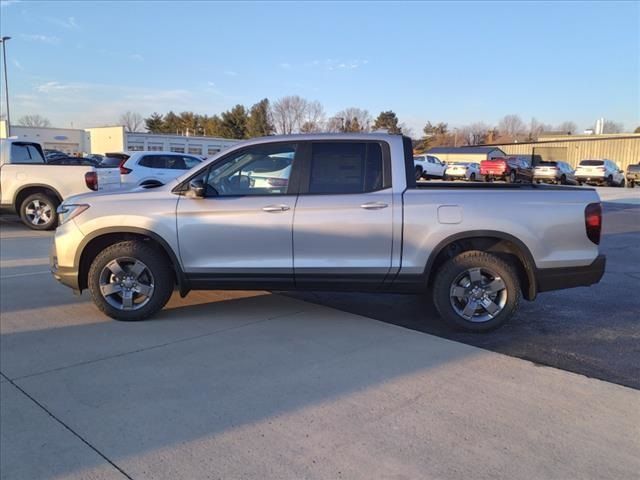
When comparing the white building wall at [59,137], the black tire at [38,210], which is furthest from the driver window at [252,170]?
the white building wall at [59,137]

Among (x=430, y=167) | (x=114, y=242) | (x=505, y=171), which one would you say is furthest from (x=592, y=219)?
(x=430, y=167)

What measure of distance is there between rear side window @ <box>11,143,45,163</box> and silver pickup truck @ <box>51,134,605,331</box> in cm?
742

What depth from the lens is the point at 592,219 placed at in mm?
4633

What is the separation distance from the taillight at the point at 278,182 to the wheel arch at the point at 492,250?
1.55 m

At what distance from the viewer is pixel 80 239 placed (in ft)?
16.5

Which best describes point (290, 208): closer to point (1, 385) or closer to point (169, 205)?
point (169, 205)

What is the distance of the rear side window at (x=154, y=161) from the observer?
14102mm

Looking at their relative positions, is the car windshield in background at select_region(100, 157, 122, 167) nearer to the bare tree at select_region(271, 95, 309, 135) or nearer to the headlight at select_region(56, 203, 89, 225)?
the headlight at select_region(56, 203, 89, 225)

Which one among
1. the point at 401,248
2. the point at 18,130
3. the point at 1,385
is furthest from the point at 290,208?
the point at 18,130

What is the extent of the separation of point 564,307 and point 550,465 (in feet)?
11.0

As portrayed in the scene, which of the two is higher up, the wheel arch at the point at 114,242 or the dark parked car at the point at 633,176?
the dark parked car at the point at 633,176

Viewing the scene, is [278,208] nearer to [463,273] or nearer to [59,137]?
[463,273]


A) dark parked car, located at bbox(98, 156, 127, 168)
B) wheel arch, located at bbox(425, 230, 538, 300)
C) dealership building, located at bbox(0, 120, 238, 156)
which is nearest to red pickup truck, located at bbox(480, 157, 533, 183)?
dark parked car, located at bbox(98, 156, 127, 168)

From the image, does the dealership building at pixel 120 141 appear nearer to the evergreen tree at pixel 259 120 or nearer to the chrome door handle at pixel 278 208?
the evergreen tree at pixel 259 120
